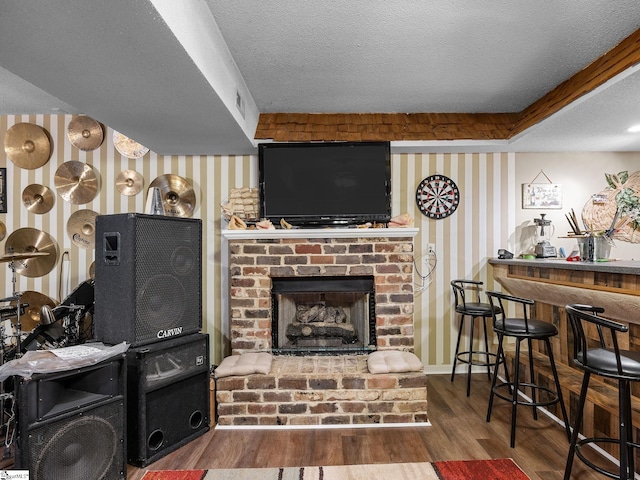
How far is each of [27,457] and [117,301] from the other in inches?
31.3

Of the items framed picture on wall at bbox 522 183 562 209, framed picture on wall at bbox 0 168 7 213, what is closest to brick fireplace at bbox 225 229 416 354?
framed picture on wall at bbox 522 183 562 209

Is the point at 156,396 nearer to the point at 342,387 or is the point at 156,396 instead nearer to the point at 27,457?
the point at 27,457

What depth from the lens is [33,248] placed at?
3.76 metres

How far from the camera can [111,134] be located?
3.89 metres

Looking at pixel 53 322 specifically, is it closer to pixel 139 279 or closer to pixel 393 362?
pixel 139 279

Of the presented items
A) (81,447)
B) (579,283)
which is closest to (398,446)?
(579,283)

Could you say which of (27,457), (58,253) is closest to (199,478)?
(27,457)

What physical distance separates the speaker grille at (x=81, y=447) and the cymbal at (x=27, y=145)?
2858mm

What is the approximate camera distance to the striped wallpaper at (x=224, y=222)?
12.6 feet

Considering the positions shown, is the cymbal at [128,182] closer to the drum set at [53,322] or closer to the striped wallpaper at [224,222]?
the striped wallpaper at [224,222]

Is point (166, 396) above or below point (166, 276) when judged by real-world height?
below

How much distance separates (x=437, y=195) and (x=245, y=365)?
7.73 ft

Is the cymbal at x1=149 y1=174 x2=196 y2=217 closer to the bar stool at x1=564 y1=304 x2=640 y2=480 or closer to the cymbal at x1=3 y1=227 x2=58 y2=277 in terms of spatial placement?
the cymbal at x1=3 y1=227 x2=58 y2=277

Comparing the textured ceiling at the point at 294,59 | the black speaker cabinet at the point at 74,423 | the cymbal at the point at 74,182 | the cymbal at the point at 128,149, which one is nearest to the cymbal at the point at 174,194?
the cymbal at the point at 128,149
